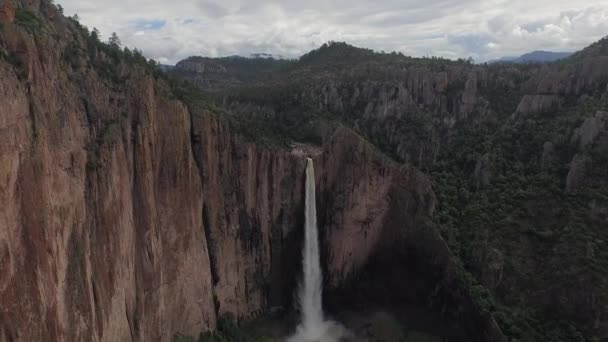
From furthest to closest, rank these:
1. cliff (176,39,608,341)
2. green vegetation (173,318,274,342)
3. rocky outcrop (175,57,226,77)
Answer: rocky outcrop (175,57,226,77), green vegetation (173,318,274,342), cliff (176,39,608,341)

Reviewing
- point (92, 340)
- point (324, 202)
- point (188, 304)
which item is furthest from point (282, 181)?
point (92, 340)

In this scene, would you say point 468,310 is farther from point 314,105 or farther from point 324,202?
point 314,105

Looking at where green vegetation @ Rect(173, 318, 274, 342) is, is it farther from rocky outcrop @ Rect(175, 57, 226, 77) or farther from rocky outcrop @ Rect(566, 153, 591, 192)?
rocky outcrop @ Rect(175, 57, 226, 77)

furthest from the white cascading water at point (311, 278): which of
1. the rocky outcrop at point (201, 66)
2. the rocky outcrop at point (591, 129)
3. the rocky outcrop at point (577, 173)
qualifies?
the rocky outcrop at point (201, 66)

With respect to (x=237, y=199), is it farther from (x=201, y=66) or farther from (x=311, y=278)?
(x=201, y=66)

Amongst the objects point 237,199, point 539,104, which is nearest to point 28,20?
point 237,199

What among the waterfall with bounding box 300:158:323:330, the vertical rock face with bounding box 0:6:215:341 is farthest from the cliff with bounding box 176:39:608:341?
the vertical rock face with bounding box 0:6:215:341
